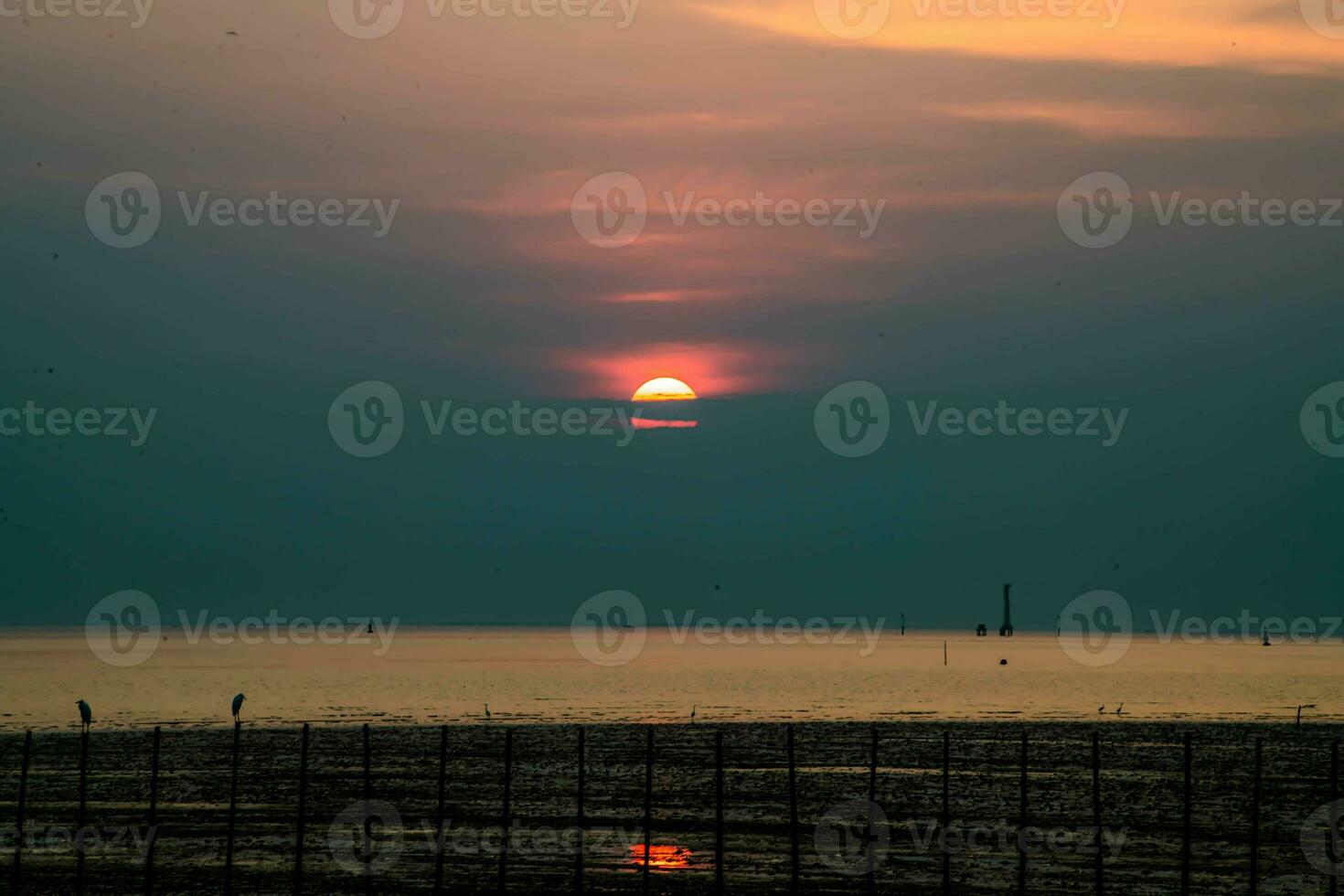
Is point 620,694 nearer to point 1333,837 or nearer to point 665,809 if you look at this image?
point 665,809

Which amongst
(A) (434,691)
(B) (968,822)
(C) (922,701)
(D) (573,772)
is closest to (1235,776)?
(B) (968,822)

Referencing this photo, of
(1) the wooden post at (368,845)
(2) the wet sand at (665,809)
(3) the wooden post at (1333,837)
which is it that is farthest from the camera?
(2) the wet sand at (665,809)

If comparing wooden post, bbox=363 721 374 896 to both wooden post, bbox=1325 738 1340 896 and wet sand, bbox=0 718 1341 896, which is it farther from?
wooden post, bbox=1325 738 1340 896

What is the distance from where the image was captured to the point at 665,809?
4853cm

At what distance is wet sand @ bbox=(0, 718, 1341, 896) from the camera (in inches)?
1436

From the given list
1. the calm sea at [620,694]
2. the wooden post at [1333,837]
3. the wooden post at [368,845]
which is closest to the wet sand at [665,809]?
the wooden post at [368,845]

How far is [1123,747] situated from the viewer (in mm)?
72000

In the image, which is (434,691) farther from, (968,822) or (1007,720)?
(968,822)

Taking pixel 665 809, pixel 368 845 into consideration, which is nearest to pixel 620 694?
pixel 665 809

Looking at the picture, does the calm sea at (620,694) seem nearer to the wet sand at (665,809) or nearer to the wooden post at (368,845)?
the wet sand at (665,809)

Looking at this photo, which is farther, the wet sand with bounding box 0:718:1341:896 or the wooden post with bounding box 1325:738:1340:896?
the wet sand with bounding box 0:718:1341:896

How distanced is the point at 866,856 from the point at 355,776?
23.7m

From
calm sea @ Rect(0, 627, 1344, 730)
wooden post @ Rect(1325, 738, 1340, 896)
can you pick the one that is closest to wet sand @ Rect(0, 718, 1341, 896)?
wooden post @ Rect(1325, 738, 1340, 896)

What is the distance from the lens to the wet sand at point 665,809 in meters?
36.5
